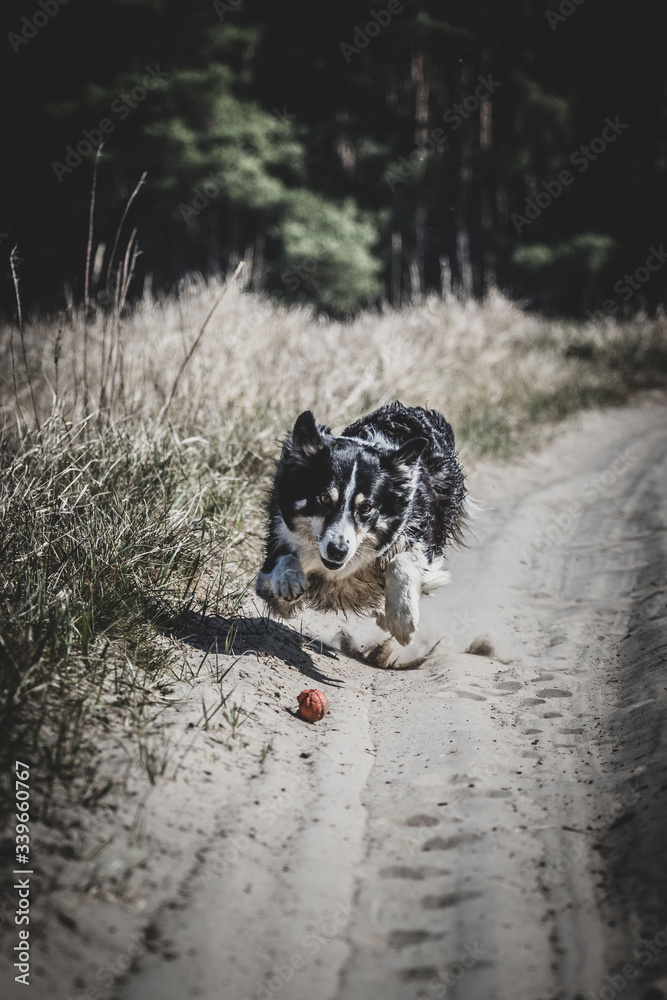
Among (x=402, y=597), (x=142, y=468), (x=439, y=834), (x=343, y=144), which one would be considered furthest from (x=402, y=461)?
(x=343, y=144)

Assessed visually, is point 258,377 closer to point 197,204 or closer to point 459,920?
point 459,920

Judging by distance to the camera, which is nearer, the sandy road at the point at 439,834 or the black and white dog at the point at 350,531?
the sandy road at the point at 439,834

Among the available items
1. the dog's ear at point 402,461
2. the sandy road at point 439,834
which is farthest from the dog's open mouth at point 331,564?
the dog's ear at point 402,461

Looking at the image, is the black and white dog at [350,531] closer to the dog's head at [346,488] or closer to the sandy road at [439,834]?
the dog's head at [346,488]

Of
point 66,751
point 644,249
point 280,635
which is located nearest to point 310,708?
point 280,635

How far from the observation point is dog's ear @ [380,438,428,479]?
3.56 metres

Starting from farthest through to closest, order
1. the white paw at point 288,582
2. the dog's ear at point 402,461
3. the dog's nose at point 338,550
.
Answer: the dog's ear at point 402,461
the white paw at point 288,582
the dog's nose at point 338,550

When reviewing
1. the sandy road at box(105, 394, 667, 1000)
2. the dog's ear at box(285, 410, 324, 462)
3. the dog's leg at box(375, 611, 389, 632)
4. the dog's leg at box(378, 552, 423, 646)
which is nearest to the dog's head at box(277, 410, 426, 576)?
the dog's ear at box(285, 410, 324, 462)

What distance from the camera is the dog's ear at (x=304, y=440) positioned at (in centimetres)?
343

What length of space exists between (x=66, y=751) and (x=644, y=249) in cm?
2894

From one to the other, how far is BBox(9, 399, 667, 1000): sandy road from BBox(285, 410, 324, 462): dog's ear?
1.00 m

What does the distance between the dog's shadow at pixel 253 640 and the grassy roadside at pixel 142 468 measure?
10 cm

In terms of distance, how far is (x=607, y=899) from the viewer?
5.87 ft

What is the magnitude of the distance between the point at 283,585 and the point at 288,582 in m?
0.03
